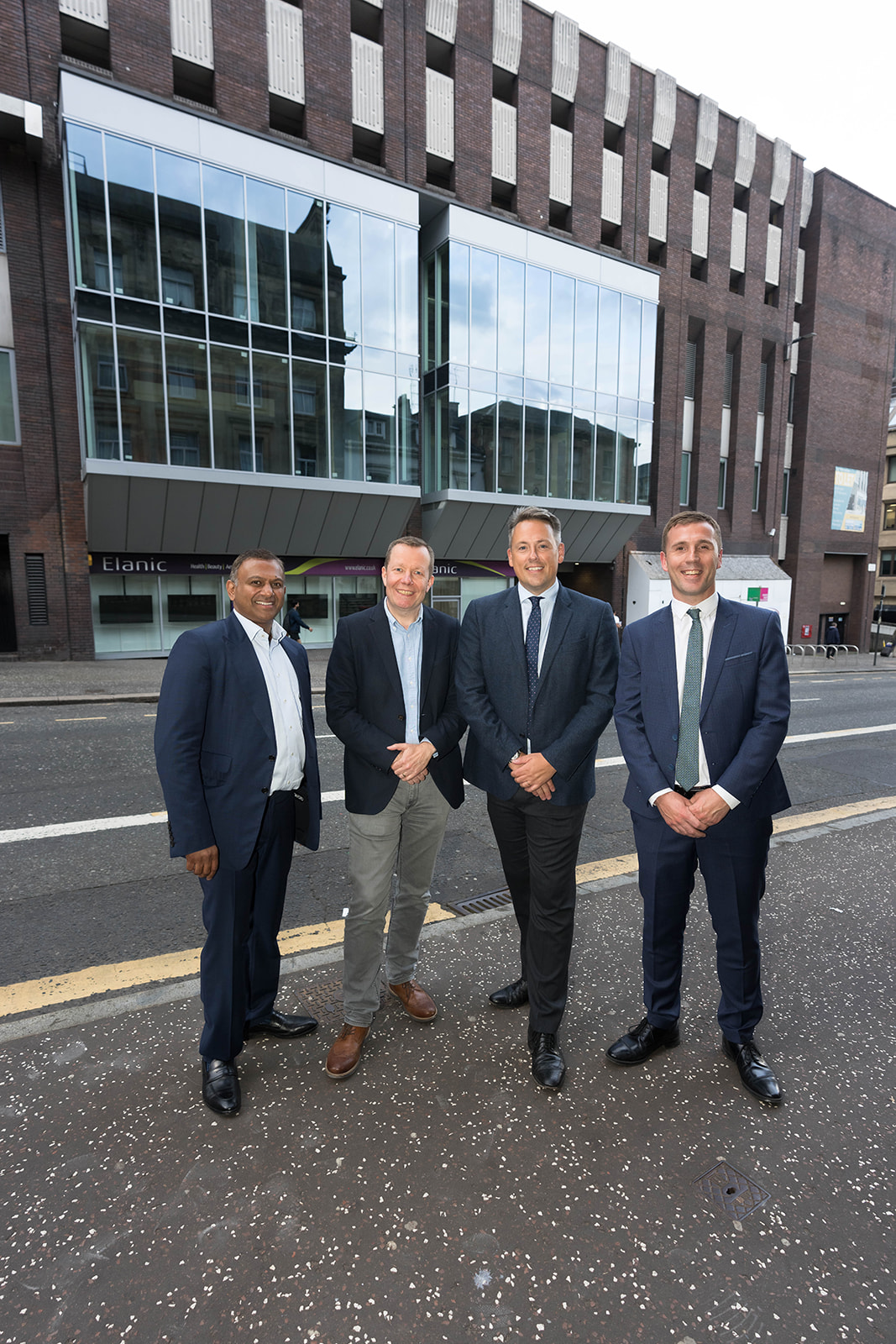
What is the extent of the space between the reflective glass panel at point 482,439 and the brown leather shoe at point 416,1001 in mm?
22094

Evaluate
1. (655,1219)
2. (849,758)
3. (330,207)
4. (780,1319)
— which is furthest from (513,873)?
(330,207)

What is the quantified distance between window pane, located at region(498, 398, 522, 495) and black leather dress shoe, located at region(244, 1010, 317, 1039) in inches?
899

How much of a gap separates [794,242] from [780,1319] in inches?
1616

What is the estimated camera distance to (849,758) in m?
9.16

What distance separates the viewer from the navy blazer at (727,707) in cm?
287

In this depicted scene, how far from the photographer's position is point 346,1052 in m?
2.91

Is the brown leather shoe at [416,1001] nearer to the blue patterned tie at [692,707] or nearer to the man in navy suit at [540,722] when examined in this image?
the man in navy suit at [540,722]

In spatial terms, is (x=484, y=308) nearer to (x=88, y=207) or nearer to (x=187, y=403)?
(x=187, y=403)

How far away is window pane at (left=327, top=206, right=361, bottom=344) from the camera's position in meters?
20.4

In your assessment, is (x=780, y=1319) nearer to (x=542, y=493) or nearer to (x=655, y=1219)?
(x=655, y=1219)

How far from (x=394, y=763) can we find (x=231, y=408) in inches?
757

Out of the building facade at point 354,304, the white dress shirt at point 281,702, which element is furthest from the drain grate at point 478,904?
the building facade at point 354,304

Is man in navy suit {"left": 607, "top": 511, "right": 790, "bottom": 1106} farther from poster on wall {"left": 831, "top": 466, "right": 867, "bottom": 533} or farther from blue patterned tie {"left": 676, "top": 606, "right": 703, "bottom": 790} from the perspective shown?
poster on wall {"left": 831, "top": 466, "right": 867, "bottom": 533}

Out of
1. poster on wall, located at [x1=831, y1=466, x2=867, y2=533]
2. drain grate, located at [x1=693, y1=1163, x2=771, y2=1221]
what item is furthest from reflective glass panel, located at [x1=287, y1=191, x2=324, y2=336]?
poster on wall, located at [x1=831, y1=466, x2=867, y2=533]
